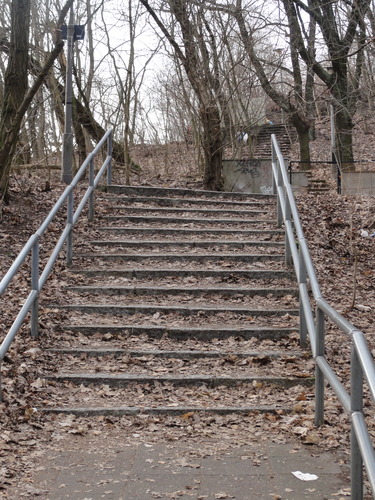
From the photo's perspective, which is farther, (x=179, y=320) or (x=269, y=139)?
(x=269, y=139)

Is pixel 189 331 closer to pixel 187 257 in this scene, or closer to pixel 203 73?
pixel 187 257

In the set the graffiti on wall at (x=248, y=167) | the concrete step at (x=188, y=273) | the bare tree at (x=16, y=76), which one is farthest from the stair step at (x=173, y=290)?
the graffiti on wall at (x=248, y=167)

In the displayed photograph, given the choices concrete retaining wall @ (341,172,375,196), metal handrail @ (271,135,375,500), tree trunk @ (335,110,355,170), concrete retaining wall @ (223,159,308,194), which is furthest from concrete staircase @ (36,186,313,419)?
tree trunk @ (335,110,355,170)

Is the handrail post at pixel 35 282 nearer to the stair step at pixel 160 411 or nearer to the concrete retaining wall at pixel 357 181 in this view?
the stair step at pixel 160 411

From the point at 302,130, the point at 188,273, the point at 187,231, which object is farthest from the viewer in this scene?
the point at 302,130

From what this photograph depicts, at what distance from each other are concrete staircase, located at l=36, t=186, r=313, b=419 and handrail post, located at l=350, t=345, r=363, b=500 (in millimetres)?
1724

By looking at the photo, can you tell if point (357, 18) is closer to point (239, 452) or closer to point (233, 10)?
point (233, 10)

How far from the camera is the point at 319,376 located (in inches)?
186

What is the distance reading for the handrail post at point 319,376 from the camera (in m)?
4.64

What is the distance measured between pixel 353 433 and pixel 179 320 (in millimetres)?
3803

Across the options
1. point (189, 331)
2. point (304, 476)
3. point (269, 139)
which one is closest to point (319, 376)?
point (304, 476)

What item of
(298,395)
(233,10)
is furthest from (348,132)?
(298,395)

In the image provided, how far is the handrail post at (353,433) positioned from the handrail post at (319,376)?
125 cm

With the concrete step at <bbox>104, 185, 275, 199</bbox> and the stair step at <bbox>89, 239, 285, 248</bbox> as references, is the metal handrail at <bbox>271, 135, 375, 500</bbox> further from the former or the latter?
the concrete step at <bbox>104, 185, 275, 199</bbox>
